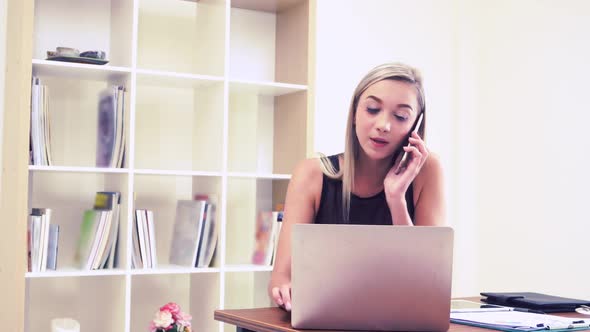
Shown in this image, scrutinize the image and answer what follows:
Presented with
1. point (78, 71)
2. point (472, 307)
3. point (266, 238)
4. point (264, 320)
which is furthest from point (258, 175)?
point (264, 320)

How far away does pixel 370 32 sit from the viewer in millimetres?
4445

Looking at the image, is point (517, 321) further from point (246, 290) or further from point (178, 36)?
point (178, 36)

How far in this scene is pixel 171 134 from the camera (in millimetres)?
3725

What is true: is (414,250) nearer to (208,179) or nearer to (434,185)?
(434,185)

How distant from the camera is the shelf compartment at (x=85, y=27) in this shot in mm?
3404

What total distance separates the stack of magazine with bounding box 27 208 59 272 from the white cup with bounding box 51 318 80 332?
0.79ft

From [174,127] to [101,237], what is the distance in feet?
2.28

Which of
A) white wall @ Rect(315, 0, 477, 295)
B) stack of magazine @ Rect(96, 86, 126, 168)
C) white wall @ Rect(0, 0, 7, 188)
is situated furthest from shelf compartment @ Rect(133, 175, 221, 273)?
white wall @ Rect(315, 0, 477, 295)

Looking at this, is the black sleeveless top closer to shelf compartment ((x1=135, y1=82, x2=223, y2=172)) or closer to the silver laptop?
the silver laptop

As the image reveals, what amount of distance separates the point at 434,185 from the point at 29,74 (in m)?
1.56

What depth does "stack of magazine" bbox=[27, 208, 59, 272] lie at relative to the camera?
10.1 feet

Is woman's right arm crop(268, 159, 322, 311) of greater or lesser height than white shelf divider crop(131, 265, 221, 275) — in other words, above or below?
above


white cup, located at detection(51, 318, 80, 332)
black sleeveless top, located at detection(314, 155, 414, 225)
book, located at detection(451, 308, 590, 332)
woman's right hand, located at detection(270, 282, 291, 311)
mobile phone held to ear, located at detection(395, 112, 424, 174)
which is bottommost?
white cup, located at detection(51, 318, 80, 332)

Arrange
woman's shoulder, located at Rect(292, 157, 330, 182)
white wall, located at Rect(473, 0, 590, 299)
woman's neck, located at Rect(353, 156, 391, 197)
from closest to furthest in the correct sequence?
woman's neck, located at Rect(353, 156, 391, 197) < woman's shoulder, located at Rect(292, 157, 330, 182) < white wall, located at Rect(473, 0, 590, 299)
